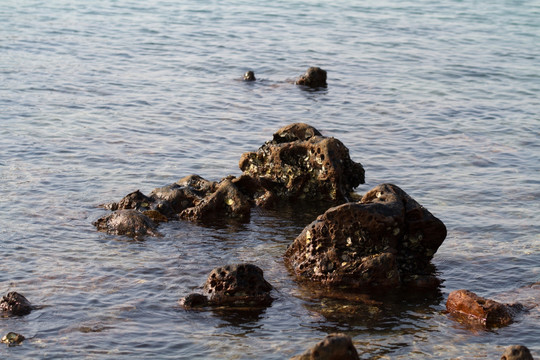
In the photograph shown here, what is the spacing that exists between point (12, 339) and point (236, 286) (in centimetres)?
264

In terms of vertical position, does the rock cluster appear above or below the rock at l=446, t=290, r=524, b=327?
above

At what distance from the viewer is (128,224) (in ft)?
40.7

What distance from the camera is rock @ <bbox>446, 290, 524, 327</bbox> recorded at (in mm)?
9695

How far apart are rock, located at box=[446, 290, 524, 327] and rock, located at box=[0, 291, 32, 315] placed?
5087 mm

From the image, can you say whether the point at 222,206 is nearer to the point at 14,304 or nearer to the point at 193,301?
the point at 193,301

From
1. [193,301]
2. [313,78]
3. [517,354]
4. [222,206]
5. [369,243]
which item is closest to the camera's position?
[517,354]

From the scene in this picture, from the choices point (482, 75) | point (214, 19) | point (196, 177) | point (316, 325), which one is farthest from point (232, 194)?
point (214, 19)

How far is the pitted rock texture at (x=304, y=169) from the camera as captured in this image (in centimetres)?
1370

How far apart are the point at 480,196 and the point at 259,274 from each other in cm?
603

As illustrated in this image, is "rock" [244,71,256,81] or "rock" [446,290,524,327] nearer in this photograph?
"rock" [446,290,524,327]

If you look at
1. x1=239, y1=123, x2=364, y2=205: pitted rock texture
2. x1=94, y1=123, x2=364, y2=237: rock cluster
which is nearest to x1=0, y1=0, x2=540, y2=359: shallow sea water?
x1=94, y1=123, x2=364, y2=237: rock cluster

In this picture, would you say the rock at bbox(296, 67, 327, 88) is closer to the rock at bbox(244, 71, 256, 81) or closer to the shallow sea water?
the shallow sea water

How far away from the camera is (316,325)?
31.3 feet

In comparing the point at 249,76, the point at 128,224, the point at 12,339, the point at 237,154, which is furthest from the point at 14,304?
the point at 249,76
